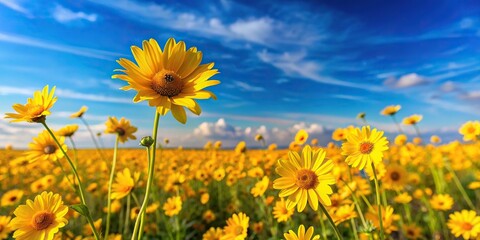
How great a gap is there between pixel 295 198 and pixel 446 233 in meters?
2.79

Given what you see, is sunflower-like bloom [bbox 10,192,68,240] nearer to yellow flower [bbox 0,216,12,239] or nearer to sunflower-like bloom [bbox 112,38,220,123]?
sunflower-like bloom [bbox 112,38,220,123]

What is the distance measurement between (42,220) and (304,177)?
100 centimetres

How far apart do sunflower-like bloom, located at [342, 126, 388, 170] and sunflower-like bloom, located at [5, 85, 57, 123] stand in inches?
48.7

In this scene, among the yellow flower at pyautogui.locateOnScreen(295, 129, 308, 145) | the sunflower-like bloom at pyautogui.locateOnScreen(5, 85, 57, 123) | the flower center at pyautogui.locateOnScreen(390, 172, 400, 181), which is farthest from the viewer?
the yellow flower at pyautogui.locateOnScreen(295, 129, 308, 145)

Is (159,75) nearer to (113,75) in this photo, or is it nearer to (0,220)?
(113,75)

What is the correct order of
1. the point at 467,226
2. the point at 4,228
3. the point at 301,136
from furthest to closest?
the point at 301,136
the point at 4,228
the point at 467,226

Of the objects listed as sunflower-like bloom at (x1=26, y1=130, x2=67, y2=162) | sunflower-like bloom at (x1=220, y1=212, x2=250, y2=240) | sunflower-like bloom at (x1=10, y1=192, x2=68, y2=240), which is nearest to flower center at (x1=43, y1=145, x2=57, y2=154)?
sunflower-like bloom at (x1=26, y1=130, x2=67, y2=162)

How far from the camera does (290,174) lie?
4.32 ft

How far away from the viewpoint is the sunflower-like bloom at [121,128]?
2.56m

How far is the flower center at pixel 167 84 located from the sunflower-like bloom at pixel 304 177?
0.44 m

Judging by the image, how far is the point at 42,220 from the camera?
4.50 feet

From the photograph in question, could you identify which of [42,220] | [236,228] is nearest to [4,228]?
[42,220]

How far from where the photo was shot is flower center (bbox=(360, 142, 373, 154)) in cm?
160

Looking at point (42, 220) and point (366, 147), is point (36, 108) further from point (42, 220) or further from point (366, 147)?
point (366, 147)
